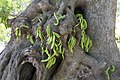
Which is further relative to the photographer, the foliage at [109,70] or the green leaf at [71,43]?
→ the foliage at [109,70]

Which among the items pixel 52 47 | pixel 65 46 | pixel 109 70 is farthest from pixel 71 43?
pixel 109 70

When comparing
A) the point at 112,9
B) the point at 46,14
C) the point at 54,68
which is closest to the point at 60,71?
the point at 54,68

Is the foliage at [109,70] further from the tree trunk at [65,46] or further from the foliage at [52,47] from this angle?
the foliage at [52,47]

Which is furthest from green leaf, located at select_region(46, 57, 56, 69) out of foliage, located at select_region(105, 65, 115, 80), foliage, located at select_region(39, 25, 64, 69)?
foliage, located at select_region(105, 65, 115, 80)

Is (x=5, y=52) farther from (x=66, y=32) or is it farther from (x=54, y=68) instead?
(x=66, y=32)

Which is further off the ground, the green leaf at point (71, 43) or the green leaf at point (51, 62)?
the green leaf at point (71, 43)

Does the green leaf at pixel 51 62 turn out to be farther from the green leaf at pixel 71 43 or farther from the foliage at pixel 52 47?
the green leaf at pixel 71 43

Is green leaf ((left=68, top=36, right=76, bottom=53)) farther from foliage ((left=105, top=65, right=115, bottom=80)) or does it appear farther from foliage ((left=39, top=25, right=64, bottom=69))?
foliage ((left=105, top=65, right=115, bottom=80))

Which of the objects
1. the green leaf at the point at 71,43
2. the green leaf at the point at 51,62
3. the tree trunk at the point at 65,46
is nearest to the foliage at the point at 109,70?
Result: the tree trunk at the point at 65,46

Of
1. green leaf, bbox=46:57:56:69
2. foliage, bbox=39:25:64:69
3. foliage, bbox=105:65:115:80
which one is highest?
foliage, bbox=39:25:64:69

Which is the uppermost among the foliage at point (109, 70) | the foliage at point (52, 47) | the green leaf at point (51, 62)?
the foliage at point (52, 47)

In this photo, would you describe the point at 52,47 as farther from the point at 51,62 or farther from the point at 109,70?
the point at 109,70
